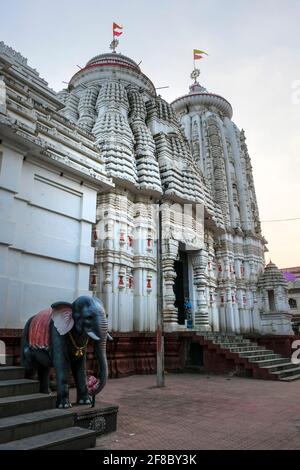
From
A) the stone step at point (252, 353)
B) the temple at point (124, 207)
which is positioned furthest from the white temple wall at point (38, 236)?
the stone step at point (252, 353)

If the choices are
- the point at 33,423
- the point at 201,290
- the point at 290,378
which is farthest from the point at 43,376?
the point at 201,290

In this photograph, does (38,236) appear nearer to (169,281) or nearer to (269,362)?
(169,281)

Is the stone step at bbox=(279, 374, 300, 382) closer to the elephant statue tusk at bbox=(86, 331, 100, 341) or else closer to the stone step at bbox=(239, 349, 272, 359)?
the stone step at bbox=(239, 349, 272, 359)

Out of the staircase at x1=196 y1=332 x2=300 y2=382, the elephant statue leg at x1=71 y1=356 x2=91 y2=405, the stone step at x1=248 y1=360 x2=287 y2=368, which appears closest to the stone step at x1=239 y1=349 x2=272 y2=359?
the staircase at x1=196 y1=332 x2=300 y2=382

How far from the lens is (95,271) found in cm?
1428

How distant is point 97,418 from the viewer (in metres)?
4.92

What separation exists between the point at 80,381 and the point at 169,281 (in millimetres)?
10264

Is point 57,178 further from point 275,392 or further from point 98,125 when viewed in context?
point 275,392

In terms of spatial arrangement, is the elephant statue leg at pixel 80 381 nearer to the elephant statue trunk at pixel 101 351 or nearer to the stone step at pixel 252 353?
the elephant statue trunk at pixel 101 351

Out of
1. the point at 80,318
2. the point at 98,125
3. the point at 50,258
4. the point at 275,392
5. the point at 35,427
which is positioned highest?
the point at 98,125

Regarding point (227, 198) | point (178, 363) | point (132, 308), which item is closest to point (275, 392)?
point (178, 363)

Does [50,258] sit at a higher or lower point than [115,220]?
lower

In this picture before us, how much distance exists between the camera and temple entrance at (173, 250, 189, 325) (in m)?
18.3

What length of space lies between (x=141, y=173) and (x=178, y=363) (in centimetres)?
907
